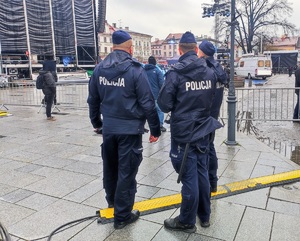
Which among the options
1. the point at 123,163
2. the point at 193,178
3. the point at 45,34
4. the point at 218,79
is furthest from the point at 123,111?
the point at 45,34

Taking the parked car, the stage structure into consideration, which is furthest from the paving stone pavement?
the stage structure

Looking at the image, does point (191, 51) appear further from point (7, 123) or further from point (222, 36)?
point (222, 36)

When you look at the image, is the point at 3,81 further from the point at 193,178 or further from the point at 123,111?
the point at 193,178

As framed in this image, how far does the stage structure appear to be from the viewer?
131 feet

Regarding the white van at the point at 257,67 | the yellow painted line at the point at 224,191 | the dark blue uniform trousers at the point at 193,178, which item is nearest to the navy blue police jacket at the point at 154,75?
the yellow painted line at the point at 224,191

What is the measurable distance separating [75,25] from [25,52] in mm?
9911

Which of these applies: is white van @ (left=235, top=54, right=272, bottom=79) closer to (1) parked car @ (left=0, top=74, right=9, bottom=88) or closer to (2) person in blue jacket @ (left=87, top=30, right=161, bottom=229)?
(1) parked car @ (left=0, top=74, right=9, bottom=88)

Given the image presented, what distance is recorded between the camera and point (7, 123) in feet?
28.6

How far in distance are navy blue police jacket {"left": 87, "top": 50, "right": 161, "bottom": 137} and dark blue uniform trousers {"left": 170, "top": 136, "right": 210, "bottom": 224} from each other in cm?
42

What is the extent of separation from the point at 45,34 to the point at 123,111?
149ft

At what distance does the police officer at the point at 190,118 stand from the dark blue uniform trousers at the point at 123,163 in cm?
39

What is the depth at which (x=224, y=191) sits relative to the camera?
150 inches

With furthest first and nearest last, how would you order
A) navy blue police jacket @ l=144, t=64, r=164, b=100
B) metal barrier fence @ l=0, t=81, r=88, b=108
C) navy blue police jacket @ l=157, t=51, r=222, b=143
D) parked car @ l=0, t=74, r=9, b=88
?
parked car @ l=0, t=74, r=9, b=88
metal barrier fence @ l=0, t=81, r=88, b=108
navy blue police jacket @ l=144, t=64, r=164, b=100
navy blue police jacket @ l=157, t=51, r=222, b=143

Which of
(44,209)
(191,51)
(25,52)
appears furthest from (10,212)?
(25,52)
